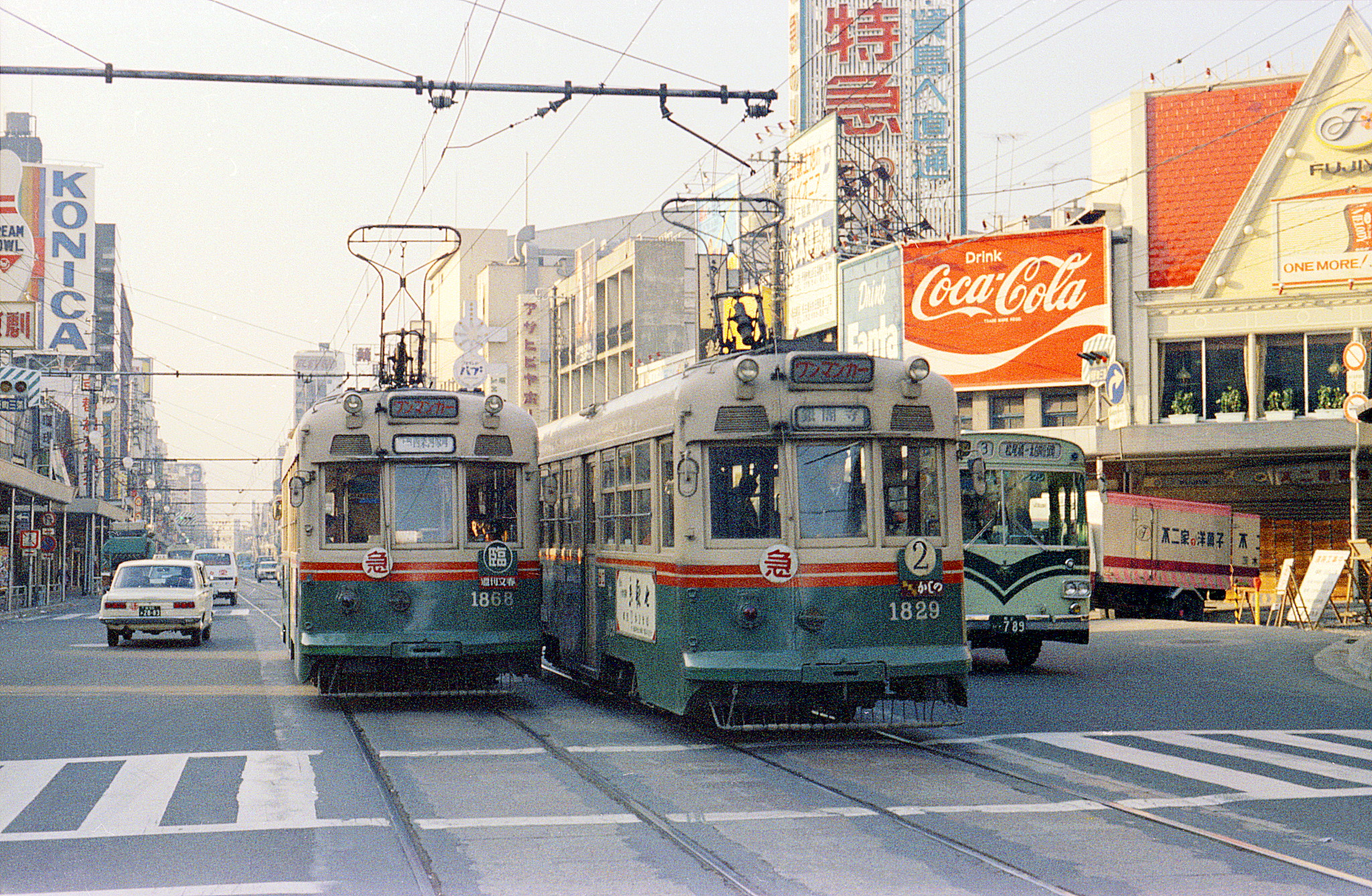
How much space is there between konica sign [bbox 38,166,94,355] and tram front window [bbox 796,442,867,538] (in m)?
62.5

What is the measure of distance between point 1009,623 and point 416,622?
803 centimetres

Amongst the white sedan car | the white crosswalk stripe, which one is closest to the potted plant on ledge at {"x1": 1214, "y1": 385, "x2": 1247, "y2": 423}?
the white sedan car

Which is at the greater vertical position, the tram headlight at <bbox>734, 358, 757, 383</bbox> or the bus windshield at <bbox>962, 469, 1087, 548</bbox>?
the tram headlight at <bbox>734, 358, 757, 383</bbox>

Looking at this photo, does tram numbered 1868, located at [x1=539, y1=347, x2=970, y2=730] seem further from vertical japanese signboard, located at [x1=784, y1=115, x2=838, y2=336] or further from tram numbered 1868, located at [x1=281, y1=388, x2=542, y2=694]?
vertical japanese signboard, located at [x1=784, y1=115, x2=838, y2=336]

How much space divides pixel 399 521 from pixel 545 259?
76.2 metres

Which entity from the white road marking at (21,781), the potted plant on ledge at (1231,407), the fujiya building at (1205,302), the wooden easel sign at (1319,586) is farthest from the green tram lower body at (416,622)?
the potted plant on ledge at (1231,407)

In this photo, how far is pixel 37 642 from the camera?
2791 cm

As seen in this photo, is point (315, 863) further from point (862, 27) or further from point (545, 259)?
point (862, 27)

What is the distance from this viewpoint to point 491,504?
1509cm

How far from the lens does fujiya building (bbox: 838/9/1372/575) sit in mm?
36812

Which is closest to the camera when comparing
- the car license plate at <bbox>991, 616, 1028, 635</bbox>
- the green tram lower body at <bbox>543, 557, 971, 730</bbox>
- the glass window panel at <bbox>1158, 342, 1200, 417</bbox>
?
the green tram lower body at <bbox>543, 557, 971, 730</bbox>

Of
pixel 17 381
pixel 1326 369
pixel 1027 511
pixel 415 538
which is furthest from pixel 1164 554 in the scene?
pixel 17 381

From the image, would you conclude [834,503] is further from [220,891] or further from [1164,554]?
[1164,554]

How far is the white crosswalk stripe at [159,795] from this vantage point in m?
8.45
